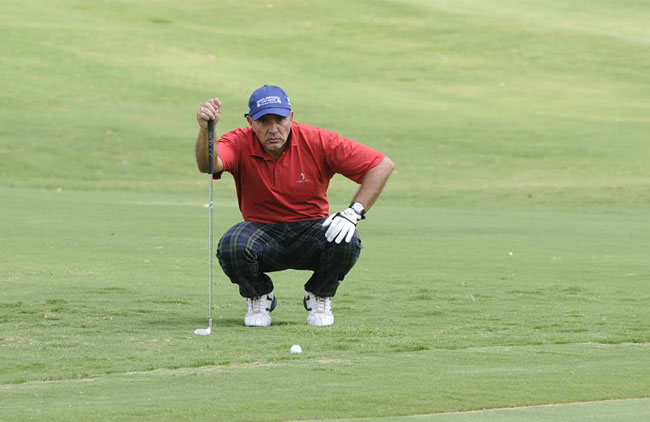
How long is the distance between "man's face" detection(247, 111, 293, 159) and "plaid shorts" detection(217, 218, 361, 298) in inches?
23.9

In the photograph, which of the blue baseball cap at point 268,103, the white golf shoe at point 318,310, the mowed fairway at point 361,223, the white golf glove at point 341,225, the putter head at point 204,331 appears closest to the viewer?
the mowed fairway at point 361,223

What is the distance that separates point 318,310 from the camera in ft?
29.2

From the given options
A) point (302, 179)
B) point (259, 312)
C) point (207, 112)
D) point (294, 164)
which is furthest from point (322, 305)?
point (207, 112)

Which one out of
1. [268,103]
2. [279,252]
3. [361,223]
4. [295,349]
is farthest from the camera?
[361,223]

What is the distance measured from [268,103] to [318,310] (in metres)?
1.48

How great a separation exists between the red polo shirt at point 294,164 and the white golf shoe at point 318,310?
58cm

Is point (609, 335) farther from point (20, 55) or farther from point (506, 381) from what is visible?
point (20, 55)

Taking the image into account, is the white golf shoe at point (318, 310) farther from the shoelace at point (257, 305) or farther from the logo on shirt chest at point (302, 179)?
the logo on shirt chest at point (302, 179)

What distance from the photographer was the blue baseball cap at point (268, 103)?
863 centimetres

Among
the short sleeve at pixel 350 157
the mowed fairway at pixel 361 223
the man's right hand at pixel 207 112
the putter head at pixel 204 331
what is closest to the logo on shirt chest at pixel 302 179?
the short sleeve at pixel 350 157

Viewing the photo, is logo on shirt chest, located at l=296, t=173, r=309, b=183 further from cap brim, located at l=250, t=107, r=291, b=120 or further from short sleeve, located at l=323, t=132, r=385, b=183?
cap brim, located at l=250, t=107, r=291, b=120

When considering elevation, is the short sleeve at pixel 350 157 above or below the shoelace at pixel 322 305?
above

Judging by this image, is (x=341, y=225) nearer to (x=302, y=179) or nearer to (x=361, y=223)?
(x=302, y=179)

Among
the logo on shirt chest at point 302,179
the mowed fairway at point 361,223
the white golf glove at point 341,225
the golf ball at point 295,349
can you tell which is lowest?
the mowed fairway at point 361,223
